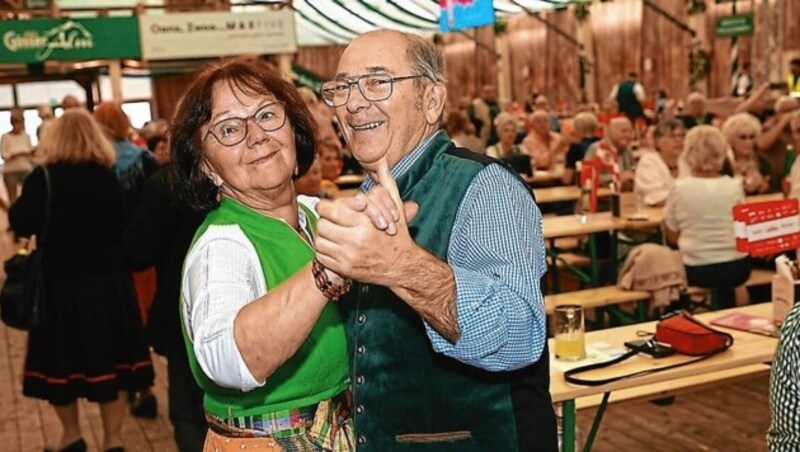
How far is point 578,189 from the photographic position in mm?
6496

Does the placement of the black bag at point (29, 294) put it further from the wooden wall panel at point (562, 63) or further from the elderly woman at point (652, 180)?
the wooden wall panel at point (562, 63)

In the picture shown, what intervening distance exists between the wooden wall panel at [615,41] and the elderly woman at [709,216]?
13.6 metres

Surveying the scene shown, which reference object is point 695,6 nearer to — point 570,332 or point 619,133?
point 619,133

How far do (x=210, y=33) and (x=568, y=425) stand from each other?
318 inches

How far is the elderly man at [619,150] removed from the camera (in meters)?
6.12

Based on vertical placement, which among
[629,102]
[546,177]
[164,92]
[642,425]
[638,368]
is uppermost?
[164,92]

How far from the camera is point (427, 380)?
1.45 m

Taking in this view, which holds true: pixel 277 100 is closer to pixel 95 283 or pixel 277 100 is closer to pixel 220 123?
pixel 220 123

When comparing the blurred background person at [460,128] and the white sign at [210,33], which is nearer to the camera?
the blurred background person at [460,128]

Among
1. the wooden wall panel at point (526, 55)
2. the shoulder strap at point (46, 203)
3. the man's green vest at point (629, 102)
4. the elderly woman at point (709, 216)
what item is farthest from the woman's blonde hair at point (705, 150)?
the wooden wall panel at point (526, 55)

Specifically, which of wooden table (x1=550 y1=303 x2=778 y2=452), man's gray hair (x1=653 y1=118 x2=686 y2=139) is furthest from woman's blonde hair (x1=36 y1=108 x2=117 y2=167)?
man's gray hair (x1=653 y1=118 x2=686 y2=139)

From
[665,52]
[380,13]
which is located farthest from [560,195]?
[380,13]

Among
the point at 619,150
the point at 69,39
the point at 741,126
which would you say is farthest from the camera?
the point at 69,39

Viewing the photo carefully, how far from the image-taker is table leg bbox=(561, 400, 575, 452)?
2463 mm
